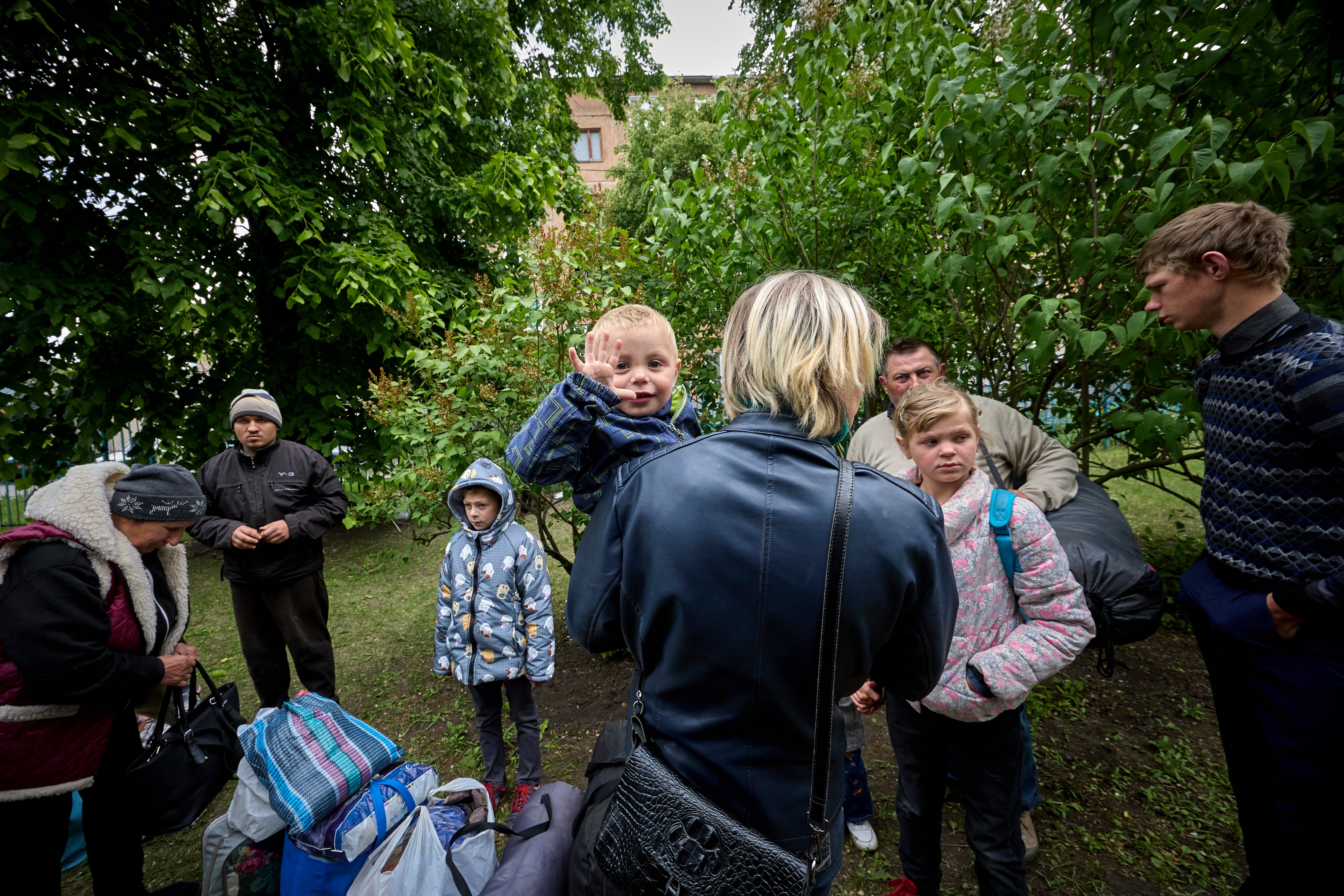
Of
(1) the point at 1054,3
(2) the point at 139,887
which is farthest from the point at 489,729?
(1) the point at 1054,3

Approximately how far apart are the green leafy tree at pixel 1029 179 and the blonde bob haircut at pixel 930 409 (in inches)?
16.8

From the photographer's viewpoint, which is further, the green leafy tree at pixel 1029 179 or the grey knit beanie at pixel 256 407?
the grey knit beanie at pixel 256 407

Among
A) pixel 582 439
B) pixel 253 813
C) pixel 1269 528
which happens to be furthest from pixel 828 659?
pixel 253 813

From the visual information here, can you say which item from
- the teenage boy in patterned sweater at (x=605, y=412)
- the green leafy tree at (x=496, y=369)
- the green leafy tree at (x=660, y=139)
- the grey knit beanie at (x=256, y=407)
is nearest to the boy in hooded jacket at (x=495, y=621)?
the green leafy tree at (x=496, y=369)

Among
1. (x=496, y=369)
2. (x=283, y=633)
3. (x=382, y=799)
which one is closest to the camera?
(x=382, y=799)

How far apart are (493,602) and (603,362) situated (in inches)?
79.9

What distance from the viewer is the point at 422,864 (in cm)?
193

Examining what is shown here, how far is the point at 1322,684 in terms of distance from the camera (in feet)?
4.96

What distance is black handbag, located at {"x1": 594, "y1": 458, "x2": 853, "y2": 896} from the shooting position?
37.7 inches

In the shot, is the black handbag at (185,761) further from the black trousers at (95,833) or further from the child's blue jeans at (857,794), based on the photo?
the child's blue jeans at (857,794)

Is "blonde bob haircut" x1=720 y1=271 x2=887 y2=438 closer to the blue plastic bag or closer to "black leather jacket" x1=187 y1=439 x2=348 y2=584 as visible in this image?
the blue plastic bag

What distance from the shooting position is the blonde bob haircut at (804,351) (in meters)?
1.05

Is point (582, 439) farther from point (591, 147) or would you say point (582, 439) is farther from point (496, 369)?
point (591, 147)

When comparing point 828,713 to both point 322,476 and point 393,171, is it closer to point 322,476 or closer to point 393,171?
point 322,476
